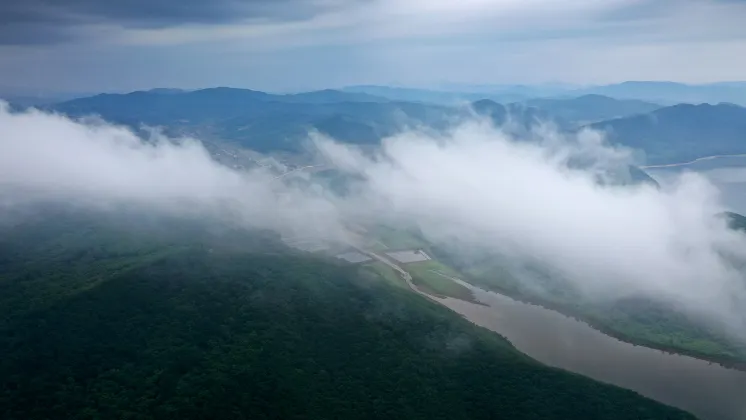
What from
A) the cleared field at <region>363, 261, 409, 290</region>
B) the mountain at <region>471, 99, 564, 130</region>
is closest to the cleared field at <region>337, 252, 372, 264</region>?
the cleared field at <region>363, 261, 409, 290</region>

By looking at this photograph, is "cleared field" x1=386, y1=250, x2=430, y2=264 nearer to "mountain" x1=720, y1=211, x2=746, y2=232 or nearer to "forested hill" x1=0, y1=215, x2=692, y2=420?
"forested hill" x1=0, y1=215, x2=692, y2=420

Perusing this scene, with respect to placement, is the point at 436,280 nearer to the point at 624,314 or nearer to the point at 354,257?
the point at 354,257

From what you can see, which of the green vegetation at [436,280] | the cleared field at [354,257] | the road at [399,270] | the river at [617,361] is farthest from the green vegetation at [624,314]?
the cleared field at [354,257]

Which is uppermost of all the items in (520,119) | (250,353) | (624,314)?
(520,119)

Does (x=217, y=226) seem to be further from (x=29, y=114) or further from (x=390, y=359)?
(x=29, y=114)

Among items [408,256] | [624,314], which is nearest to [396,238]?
[408,256]

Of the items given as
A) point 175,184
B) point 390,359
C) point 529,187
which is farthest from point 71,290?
point 529,187
